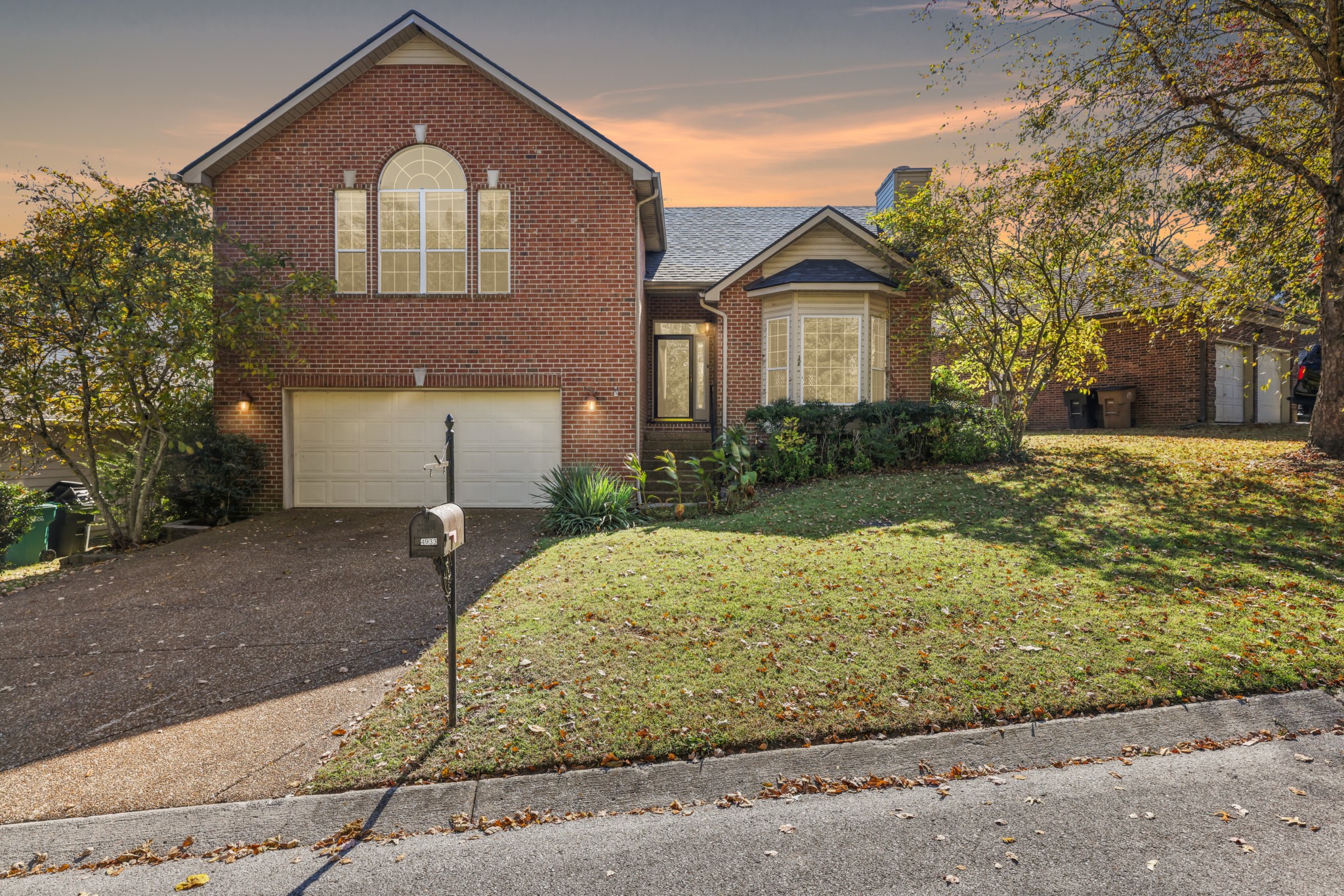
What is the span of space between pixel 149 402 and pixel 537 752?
29.9ft

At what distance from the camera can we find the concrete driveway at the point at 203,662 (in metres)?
3.90

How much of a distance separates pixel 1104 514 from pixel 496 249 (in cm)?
1015

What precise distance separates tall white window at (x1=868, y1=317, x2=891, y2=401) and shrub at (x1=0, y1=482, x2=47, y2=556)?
48.4 ft

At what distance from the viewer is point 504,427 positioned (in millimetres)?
12172

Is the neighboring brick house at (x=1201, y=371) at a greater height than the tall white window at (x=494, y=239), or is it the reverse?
the tall white window at (x=494, y=239)

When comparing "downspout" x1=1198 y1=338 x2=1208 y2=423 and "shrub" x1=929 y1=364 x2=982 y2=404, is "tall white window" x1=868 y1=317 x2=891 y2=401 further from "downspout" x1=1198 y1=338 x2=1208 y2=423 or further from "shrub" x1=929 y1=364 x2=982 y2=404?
"downspout" x1=1198 y1=338 x2=1208 y2=423

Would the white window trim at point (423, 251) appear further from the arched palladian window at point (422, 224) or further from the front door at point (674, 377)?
the front door at point (674, 377)

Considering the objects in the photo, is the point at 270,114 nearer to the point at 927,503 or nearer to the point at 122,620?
the point at 122,620

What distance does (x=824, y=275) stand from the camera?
13.7m

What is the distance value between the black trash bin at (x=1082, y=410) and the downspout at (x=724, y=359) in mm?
12218

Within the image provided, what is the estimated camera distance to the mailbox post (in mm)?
3932

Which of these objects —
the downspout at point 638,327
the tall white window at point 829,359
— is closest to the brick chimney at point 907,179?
the tall white window at point 829,359

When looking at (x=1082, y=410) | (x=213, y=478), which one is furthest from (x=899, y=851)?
(x=1082, y=410)

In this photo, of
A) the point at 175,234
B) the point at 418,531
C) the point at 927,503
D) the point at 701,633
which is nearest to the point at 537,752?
the point at 418,531
